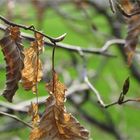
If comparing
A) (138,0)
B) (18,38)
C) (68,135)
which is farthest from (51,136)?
(138,0)

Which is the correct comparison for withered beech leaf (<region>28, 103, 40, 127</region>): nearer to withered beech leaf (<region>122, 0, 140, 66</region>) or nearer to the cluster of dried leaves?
the cluster of dried leaves

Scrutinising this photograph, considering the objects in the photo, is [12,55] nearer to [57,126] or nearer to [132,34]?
[57,126]

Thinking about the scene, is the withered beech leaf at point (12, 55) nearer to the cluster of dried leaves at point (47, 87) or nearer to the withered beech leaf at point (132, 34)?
the cluster of dried leaves at point (47, 87)

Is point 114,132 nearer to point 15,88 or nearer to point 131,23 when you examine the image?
point 131,23

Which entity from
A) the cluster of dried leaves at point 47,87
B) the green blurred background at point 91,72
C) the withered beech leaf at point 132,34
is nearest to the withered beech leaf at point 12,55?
the cluster of dried leaves at point 47,87

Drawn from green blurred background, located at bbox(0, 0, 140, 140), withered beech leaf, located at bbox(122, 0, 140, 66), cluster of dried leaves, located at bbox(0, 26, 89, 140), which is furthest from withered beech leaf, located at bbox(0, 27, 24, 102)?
green blurred background, located at bbox(0, 0, 140, 140)

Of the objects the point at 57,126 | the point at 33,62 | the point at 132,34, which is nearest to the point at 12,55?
the point at 33,62
